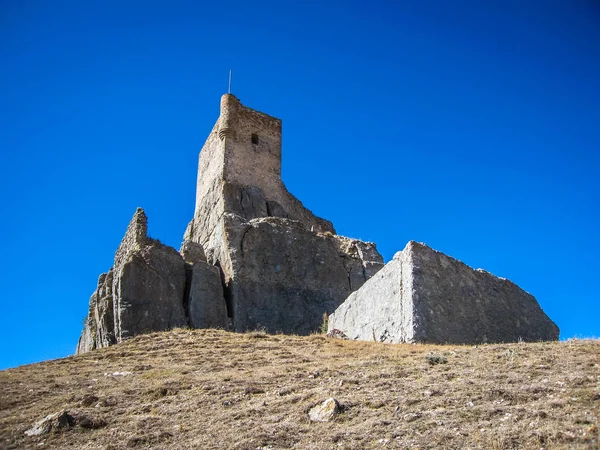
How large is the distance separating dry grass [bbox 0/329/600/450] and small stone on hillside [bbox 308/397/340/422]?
114 millimetres

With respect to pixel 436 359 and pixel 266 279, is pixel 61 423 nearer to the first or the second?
pixel 436 359

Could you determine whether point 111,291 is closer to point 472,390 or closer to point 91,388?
point 91,388

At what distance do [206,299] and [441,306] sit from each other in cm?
971

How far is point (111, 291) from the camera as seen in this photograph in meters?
20.7

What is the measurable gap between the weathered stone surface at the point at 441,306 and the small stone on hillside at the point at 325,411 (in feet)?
16.8

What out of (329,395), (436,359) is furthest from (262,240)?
(329,395)

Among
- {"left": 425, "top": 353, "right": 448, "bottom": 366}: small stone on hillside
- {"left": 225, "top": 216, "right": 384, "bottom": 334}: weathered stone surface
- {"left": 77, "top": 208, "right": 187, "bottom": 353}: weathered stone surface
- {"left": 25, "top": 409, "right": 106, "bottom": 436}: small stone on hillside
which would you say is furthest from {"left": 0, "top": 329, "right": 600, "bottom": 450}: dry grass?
{"left": 225, "top": 216, "right": 384, "bottom": 334}: weathered stone surface

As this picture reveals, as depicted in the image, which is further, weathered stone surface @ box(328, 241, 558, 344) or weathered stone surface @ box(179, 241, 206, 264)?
weathered stone surface @ box(179, 241, 206, 264)

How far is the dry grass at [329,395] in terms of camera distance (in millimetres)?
6930

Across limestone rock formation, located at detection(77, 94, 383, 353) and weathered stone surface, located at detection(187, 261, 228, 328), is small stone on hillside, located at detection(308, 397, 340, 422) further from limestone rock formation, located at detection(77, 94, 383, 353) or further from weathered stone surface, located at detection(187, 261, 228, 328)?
weathered stone surface, located at detection(187, 261, 228, 328)

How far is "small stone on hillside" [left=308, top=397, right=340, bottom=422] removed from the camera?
7.91 m

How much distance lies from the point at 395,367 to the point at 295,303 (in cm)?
1284

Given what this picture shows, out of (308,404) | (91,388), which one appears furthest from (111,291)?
(308,404)

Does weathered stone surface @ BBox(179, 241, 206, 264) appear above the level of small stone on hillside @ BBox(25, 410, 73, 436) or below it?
above
